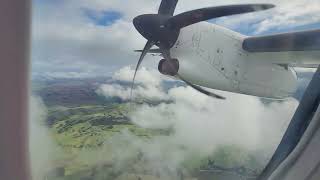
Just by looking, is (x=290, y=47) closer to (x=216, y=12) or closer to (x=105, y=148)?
(x=216, y=12)

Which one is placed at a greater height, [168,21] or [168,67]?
[168,21]

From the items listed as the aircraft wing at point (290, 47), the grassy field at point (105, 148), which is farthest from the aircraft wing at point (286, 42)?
the grassy field at point (105, 148)

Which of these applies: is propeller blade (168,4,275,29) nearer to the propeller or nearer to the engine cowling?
the propeller

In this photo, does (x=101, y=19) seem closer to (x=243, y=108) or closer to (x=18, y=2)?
(x=18, y=2)

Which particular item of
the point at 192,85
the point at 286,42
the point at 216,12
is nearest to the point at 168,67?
the point at 192,85

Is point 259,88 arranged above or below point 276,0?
below

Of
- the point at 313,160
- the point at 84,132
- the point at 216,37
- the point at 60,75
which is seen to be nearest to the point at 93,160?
the point at 84,132
